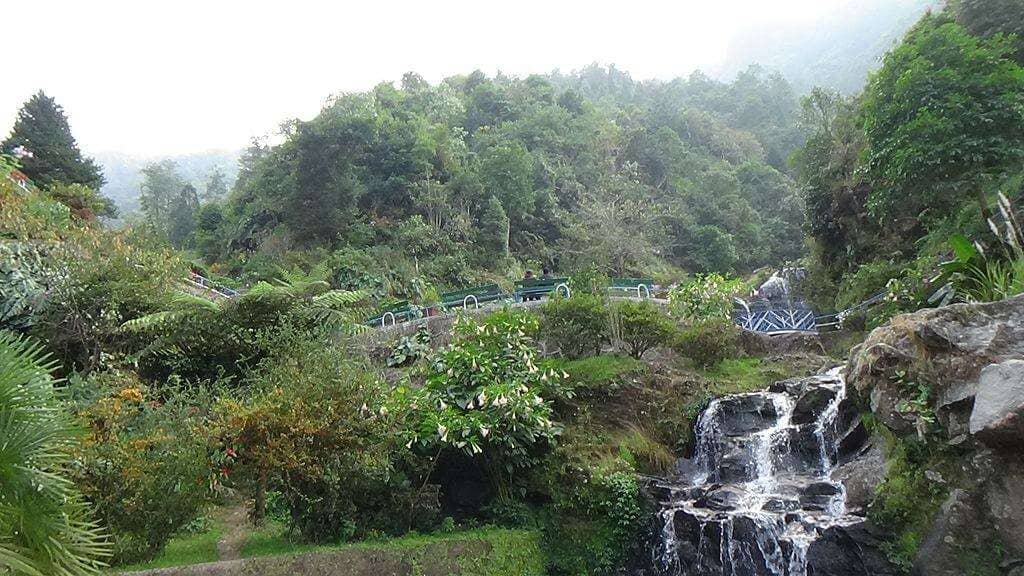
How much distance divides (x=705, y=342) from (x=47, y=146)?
28.2 m

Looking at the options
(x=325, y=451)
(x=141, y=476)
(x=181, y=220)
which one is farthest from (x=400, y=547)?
(x=181, y=220)

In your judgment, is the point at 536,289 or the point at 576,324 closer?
the point at 576,324

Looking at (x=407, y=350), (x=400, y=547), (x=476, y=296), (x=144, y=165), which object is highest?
(x=144, y=165)

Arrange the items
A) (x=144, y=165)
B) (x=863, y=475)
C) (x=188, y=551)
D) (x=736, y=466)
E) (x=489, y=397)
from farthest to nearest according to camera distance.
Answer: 1. (x=144, y=165)
2. (x=736, y=466)
3. (x=863, y=475)
4. (x=489, y=397)
5. (x=188, y=551)

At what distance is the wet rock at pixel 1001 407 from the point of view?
260 inches

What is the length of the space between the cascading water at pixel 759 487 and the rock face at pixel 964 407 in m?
1.16

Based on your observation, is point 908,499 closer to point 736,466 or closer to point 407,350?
point 736,466

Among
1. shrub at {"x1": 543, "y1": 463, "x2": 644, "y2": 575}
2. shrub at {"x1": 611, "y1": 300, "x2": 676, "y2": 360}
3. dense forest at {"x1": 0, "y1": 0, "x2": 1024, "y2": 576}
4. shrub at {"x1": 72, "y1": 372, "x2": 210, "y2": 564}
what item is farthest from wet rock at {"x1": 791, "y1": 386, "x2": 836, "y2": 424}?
shrub at {"x1": 72, "y1": 372, "x2": 210, "y2": 564}

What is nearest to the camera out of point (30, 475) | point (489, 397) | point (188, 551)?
point (30, 475)

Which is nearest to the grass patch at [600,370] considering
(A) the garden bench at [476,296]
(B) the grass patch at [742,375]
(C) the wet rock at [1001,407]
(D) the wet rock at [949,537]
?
(B) the grass patch at [742,375]

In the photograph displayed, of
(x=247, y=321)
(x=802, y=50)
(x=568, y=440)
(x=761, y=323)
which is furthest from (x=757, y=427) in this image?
(x=802, y=50)

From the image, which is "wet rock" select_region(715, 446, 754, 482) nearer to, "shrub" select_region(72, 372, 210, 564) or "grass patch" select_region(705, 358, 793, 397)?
"grass patch" select_region(705, 358, 793, 397)

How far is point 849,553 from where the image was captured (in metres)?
8.01

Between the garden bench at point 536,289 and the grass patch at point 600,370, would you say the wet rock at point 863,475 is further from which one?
the garden bench at point 536,289
